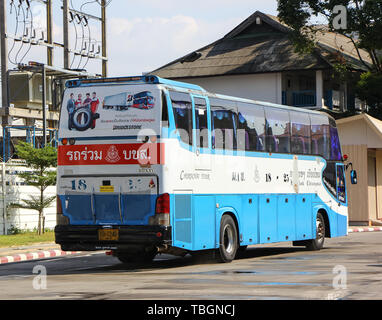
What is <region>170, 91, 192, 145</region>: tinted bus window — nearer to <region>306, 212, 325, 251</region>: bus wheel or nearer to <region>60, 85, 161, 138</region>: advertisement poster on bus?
<region>60, 85, 161, 138</region>: advertisement poster on bus

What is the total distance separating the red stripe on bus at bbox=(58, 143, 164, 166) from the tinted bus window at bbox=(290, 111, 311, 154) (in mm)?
6263

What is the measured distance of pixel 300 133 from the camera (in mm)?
23125

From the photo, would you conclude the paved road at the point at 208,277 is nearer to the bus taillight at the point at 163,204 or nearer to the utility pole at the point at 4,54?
the bus taillight at the point at 163,204

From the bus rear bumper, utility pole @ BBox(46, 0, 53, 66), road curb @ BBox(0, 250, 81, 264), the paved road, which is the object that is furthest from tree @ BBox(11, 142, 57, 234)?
utility pole @ BBox(46, 0, 53, 66)

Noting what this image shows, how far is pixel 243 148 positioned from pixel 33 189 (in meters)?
12.7

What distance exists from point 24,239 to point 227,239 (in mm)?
10208

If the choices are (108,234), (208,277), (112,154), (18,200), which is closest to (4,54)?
(18,200)

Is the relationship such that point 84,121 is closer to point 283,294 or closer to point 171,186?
point 171,186

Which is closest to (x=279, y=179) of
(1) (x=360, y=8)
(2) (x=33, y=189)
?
(2) (x=33, y=189)

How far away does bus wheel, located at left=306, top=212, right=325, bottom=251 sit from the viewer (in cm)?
2400

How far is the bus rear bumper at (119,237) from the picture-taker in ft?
56.3

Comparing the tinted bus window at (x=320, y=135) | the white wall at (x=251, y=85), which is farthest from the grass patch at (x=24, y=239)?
the white wall at (x=251, y=85)

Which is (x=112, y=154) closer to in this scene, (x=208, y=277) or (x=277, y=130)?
(x=208, y=277)

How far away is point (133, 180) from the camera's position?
17.5m
